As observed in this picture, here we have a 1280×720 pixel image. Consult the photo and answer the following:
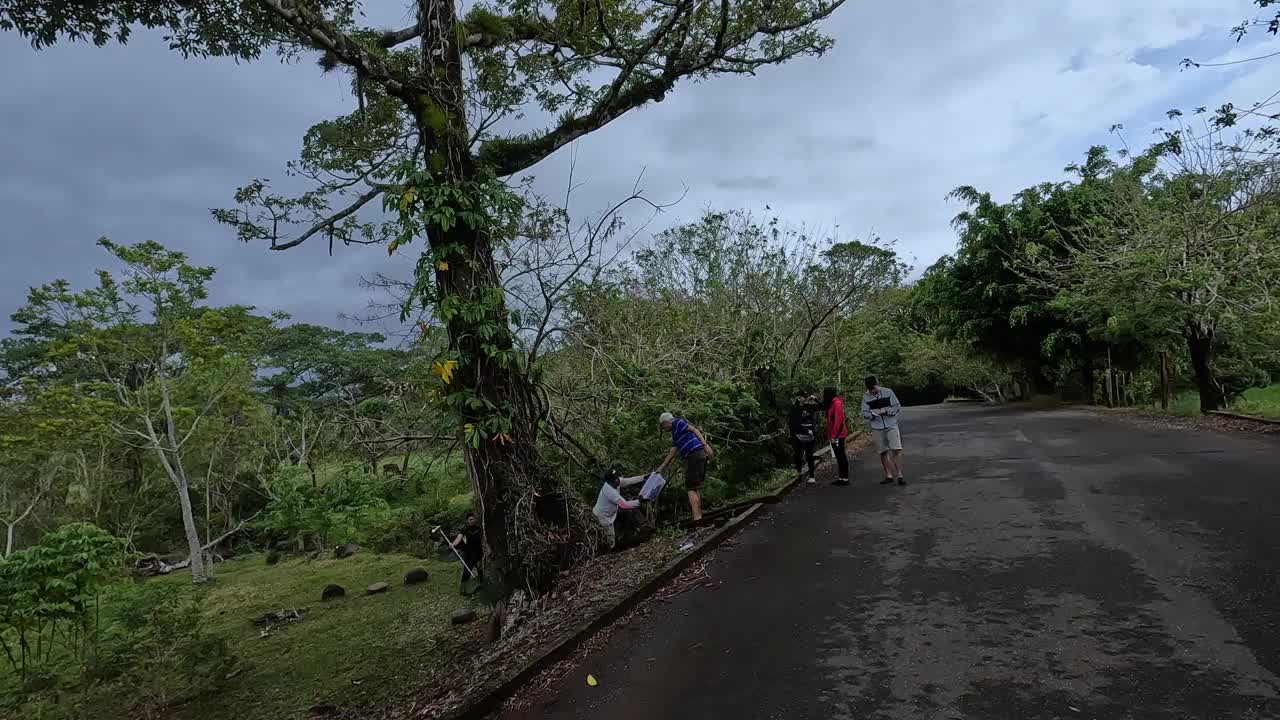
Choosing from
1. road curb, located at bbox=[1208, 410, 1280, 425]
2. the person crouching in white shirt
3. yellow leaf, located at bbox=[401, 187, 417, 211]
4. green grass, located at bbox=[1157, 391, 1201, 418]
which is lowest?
green grass, located at bbox=[1157, 391, 1201, 418]

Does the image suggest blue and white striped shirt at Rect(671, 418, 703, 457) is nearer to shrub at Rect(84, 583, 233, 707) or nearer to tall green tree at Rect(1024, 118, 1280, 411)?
shrub at Rect(84, 583, 233, 707)

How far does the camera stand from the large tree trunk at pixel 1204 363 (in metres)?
16.1

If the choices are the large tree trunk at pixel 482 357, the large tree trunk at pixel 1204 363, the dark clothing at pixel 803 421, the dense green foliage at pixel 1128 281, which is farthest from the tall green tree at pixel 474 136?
the large tree trunk at pixel 1204 363

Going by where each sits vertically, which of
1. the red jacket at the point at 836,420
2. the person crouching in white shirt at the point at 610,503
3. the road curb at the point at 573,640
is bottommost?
the road curb at the point at 573,640

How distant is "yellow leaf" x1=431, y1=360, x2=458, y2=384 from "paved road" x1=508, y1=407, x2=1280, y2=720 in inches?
113

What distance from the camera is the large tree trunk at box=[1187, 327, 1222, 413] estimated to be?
1606 cm

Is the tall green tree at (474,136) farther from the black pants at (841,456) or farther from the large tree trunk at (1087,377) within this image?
the large tree trunk at (1087,377)

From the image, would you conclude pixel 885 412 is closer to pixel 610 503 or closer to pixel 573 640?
pixel 610 503

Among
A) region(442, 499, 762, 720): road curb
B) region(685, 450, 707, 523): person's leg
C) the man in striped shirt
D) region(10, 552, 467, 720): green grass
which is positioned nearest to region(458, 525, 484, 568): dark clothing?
region(10, 552, 467, 720): green grass

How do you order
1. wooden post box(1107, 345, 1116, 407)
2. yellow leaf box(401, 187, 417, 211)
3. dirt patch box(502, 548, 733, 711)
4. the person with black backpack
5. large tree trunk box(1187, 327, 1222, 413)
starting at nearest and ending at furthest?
dirt patch box(502, 548, 733, 711)
yellow leaf box(401, 187, 417, 211)
the person with black backpack
large tree trunk box(1187, 327, 1222, 413)
wooden post box(1107, 345, 1116, 407)

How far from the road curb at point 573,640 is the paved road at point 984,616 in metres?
0.23

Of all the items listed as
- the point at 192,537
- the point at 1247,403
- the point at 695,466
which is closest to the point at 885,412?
the point at 695,466

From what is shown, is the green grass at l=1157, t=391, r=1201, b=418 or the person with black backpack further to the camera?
the green grass at l=1157, t=391, r=1201, b=418

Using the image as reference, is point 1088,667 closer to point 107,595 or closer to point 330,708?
point 330,708
